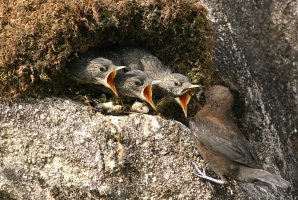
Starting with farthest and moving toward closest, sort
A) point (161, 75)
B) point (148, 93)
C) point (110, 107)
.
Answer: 1. point (161, 75)
2. point (148, 93)
3. point (110, 107)

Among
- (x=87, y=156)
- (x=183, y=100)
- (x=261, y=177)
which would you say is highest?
(x=183, y=100)

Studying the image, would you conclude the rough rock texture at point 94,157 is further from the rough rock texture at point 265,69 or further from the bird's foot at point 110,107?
the rough rock texture at point 265,69

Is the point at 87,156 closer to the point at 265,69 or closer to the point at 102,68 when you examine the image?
the point at 102,68

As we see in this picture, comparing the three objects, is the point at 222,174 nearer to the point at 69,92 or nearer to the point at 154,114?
the point at 154,114

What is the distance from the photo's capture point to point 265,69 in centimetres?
803

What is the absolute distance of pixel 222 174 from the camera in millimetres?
6504

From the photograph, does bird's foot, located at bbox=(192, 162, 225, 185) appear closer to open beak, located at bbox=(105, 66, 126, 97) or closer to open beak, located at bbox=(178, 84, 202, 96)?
open beak, located at bbox=(178, 84, 202, 96)

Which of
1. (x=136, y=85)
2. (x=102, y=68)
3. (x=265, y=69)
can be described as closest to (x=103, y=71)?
(x=102, y=68)

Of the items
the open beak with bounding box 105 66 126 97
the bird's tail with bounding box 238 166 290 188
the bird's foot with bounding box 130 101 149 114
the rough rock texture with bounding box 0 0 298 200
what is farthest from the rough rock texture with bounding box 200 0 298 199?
the open beak with bounding box 105 66 126 97

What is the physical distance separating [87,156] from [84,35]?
124cm

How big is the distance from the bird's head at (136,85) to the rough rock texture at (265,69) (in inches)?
40.4

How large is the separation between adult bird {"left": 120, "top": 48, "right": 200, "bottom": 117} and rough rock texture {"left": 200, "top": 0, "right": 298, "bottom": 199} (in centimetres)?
71

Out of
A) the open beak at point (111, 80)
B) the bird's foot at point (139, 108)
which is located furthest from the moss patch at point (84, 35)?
the bird's foot at point (139, 108)

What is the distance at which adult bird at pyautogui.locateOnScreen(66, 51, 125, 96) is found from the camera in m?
6.80
